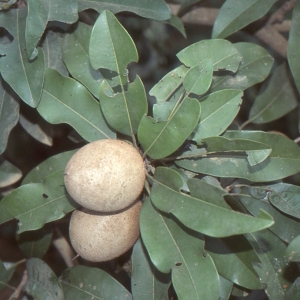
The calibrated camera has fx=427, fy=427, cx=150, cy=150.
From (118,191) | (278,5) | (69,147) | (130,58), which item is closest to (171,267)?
(118,191)

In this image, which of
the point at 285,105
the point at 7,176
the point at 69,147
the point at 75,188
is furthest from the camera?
the point at 69,147

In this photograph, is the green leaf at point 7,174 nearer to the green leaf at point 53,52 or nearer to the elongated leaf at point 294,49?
the green leaf at point 53,52

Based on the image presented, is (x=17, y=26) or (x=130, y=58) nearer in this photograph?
(x=130, y=58)

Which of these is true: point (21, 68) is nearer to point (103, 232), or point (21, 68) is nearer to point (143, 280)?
point (103, 232)

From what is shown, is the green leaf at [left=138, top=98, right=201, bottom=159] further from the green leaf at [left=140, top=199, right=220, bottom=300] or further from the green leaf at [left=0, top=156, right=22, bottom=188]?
the green leaf at [left=0, top=156, right=22, bottom=188]

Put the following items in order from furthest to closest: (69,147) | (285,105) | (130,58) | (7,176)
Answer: (69,147) < (285,105) < (7,176) < (130,58)

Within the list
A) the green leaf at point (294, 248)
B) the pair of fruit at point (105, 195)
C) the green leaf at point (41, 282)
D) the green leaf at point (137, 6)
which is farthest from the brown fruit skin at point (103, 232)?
the green leaf at point (137, 6)

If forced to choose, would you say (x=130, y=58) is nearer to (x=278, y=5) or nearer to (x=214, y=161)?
(x=214, y=161)
